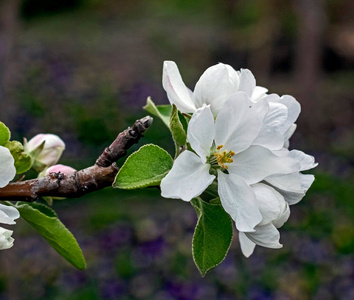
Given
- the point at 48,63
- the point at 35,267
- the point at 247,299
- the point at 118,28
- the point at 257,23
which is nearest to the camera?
the point at 247,299

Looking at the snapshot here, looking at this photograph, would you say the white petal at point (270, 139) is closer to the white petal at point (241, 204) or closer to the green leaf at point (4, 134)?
the white petal at point (241, 204)

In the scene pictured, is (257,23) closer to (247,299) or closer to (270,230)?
(247,299)

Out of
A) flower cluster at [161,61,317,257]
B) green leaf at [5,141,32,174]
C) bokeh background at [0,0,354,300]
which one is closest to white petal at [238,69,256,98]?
flower cluster at [161,61,317,257]

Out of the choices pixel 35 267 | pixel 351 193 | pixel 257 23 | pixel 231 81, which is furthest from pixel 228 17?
pixel 231 81

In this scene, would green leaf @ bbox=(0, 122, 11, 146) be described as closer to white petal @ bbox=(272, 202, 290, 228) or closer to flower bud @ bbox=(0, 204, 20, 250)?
flower bud @ bbox=(0, 204, 20, 250)

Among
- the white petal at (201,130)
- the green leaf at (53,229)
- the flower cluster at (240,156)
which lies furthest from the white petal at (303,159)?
the green leaf at (53,229)

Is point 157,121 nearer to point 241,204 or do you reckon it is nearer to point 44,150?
point 44,150

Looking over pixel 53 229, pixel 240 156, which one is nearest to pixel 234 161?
pixel 240 156
